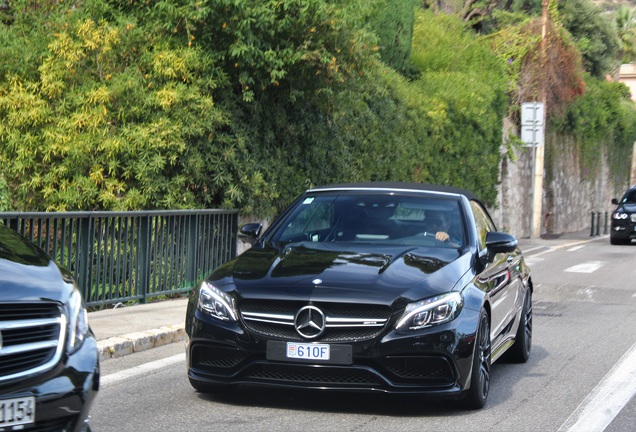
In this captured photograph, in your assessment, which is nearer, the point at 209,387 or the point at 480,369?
the point at 480,369

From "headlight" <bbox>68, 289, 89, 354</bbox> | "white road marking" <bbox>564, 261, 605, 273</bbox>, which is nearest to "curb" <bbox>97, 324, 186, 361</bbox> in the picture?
"headlight" <bbox>68, 289, 89, 354</bbox>

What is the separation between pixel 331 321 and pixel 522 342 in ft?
10.5

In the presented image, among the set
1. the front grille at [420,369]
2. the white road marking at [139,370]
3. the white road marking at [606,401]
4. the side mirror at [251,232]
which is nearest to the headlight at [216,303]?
the front grille at [420,369]

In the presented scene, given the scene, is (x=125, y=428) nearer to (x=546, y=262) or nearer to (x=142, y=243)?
(x=142, y=243)

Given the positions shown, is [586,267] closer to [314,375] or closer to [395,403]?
[395,403]

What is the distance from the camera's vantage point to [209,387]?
23.9 ft

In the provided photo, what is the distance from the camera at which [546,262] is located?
77.5 feet

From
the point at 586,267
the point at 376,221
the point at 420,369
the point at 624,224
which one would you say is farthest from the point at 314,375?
the point at 624,224

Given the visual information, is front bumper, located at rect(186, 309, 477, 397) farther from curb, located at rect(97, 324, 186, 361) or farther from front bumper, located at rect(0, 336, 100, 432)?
curb, located at rect(97, 324, 186, 361)

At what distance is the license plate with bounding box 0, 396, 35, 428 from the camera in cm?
472

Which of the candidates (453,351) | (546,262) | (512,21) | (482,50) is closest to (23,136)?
(453,351)

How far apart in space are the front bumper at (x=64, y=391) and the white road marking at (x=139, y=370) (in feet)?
8.67

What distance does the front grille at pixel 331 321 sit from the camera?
6.70 meters

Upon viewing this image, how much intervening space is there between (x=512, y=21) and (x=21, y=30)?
23591mm
